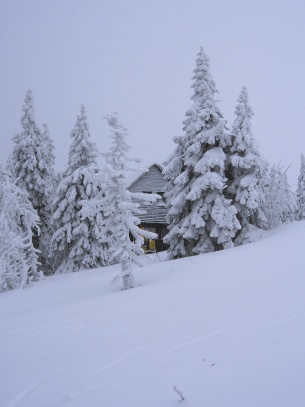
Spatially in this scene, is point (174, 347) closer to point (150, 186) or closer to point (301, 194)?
point (150, 186)

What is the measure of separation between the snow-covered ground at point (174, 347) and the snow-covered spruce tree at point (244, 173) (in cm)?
865

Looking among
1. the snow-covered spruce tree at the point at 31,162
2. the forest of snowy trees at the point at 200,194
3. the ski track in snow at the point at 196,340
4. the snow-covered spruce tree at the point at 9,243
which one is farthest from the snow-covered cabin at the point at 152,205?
the ski track in snow at the point at 196,340

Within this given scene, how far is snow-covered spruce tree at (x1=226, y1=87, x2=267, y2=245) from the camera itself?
16.5 metres

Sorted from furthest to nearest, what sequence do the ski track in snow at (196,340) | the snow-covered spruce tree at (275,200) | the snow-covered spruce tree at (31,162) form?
the snow-covered spruce tree at (31,162) < the snow-covered spruce tree at (275,200) < the ski track in snow at (196,340)

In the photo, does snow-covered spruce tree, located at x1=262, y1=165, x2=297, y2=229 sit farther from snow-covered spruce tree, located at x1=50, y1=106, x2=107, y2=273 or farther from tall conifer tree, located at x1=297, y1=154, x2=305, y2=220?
tall conifer tree, located at x1=297, y1=154, x2=305, y2=220

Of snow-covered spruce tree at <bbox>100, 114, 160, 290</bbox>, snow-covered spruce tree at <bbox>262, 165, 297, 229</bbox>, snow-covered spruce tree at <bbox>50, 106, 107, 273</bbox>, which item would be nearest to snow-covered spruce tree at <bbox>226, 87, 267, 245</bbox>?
snow-covered spruce tree at <bbox>262, 165, 297, 229</bbox>

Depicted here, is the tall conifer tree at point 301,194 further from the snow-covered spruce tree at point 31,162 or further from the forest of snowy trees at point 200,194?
the snow-covered spruce tree at point 31,162

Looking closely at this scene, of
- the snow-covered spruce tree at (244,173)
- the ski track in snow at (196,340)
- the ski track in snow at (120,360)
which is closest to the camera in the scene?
the ski track in snow at (120,360)

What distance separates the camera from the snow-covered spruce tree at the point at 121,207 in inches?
430

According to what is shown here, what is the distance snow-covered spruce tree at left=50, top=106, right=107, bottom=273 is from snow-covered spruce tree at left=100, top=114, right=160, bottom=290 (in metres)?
11.1

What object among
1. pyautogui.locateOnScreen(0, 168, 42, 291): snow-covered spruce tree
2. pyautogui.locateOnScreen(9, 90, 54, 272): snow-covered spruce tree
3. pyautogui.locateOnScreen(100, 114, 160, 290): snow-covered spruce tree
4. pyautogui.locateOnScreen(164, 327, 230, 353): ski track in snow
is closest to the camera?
pyautogui.locateOnScreen(164, 327, 230, 353): ski track in snow

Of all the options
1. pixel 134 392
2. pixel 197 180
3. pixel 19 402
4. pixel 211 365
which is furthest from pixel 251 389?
pixel 197 180

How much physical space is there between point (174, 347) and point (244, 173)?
14.4m

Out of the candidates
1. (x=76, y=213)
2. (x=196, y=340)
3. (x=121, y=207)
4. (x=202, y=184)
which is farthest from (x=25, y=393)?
(x=76, y=213)
